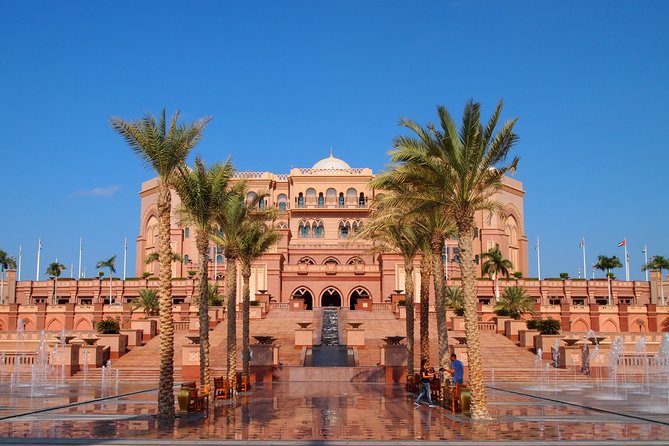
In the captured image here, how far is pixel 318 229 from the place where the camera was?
76438 mm

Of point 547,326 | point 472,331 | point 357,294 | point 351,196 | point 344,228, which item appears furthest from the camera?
point 351,196

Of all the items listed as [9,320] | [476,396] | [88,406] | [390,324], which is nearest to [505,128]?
[476,396]

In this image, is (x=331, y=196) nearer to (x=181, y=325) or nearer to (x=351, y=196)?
(x=351, y=196)

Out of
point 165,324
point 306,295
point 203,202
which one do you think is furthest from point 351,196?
point 165,324

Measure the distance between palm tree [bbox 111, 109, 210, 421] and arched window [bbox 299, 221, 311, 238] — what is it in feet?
187

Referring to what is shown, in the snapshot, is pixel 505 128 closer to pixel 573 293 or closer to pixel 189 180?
pixel 189 180

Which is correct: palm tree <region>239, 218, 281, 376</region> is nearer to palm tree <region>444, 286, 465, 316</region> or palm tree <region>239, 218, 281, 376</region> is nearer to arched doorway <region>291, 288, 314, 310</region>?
palm tree <region>444, 286, 465, 316</region>

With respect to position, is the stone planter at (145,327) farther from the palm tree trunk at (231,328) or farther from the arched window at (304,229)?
the arched window at (304,229)

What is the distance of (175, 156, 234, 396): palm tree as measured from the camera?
2231 cm

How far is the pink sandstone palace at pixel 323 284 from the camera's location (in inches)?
2055

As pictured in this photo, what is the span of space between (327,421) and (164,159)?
308 inches

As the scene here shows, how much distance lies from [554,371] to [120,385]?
18680mm

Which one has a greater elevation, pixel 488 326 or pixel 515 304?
pixel 515 304

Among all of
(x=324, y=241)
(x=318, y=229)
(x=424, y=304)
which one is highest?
(x=318, y=229)
